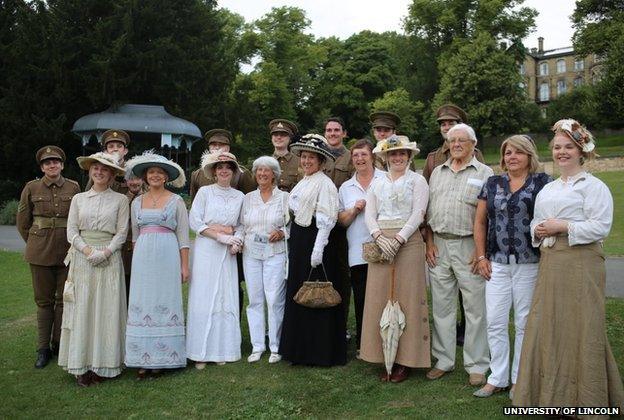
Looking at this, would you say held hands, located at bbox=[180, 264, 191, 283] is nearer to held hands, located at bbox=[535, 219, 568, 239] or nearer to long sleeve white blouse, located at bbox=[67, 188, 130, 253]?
long sleeve white blouse, located at bbox=[67, 188, 130, 253]

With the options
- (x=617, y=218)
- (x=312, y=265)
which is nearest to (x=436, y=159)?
(x=312, y=265)

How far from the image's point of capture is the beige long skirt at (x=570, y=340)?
13.3ft

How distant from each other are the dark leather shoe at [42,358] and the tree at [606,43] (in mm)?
37259

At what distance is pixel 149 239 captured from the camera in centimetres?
577

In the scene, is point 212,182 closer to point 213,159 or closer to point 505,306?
point 213,159

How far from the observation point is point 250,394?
5215 millimetres

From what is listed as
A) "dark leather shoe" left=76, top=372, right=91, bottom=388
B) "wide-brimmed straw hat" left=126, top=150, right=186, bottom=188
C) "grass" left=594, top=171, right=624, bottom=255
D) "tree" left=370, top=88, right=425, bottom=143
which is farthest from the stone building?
"dark leather shoe" left=76, top=372, right=91, bottom=388

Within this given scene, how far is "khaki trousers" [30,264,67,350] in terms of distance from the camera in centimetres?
630

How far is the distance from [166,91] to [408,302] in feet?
76.0

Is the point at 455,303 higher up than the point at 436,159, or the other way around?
the point at 436,159

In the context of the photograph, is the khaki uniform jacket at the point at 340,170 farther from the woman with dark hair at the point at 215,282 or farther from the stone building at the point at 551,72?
the stone building at the point at 551,72

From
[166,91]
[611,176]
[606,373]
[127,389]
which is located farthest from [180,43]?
[606,373]

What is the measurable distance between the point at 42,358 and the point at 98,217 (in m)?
1.81

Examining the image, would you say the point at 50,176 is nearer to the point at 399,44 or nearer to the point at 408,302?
the point at 408,302
